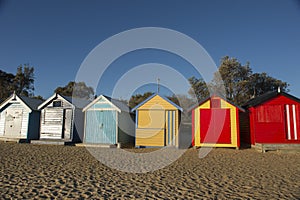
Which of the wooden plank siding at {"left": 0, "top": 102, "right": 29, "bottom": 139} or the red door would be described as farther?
the wooden plank siding at {"left": 0, "top": 102, "right": 29, "bottom": 139}

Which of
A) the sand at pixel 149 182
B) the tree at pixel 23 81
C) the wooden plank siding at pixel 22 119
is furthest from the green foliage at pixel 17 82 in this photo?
the sand at pixel 149 182

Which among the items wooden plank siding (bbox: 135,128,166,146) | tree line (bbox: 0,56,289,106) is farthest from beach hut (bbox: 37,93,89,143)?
tree line (bbox: 0,56,289,106)

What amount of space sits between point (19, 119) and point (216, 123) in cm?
1555

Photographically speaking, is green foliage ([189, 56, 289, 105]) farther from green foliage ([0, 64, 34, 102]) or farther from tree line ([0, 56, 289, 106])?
green foliage ([0, 64, 34, 102])

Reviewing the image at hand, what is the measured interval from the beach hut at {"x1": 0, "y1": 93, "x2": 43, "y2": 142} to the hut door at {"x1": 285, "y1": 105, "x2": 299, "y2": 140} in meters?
18.2

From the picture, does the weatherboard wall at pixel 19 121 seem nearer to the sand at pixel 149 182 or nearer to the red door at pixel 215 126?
the sand at pixel 149 182

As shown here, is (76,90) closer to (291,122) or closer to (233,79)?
(233,79)

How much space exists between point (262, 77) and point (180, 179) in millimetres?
34857

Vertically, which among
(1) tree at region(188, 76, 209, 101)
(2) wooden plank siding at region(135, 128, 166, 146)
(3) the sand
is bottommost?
(3) the sand

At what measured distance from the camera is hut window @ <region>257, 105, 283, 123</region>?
39.5ft

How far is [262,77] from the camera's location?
34469 mm

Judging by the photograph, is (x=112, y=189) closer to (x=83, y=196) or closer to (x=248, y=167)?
(x=83, y=196)

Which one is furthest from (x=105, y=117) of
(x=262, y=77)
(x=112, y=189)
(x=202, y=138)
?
(x=262, y=77)

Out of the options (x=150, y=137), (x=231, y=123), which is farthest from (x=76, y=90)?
(x=231, y=123)
